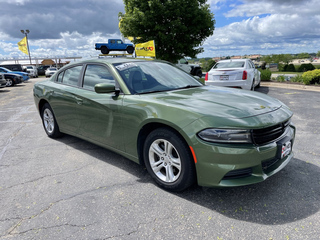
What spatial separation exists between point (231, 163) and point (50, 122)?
4.02m

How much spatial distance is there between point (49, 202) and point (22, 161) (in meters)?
1.59

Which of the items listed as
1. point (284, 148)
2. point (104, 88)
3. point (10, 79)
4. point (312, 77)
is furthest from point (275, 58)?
point (104, 88)

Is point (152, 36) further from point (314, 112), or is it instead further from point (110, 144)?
point (110, 144)

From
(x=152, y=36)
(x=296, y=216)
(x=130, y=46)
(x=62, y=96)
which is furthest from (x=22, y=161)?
(x=152, y=36)

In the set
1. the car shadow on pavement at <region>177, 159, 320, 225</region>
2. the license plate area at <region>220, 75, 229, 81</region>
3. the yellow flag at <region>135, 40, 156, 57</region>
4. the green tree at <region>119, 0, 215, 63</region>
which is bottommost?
the car shadow on pavement at <region>177, 159, 320, 225</region>

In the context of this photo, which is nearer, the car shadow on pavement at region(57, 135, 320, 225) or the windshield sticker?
the car shadow on pavement at region(57, 135, 320, 225)

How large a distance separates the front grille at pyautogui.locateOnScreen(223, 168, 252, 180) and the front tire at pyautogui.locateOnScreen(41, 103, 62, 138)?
3681 mm

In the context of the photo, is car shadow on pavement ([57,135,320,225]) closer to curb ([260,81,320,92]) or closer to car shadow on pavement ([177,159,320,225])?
car shadow on pavement ([177,159,320,225])

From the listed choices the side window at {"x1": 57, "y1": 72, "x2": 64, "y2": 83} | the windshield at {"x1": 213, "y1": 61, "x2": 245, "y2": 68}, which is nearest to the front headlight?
the side window at {"x1": 57, "y1": 72, "x2": 64, "y2": 83}

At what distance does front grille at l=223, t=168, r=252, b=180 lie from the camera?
8.05 ft

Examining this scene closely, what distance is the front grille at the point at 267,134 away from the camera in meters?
2.50

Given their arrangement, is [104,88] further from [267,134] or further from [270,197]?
[270,197]

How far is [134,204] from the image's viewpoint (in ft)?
8.99

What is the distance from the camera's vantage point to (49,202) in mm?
2826
